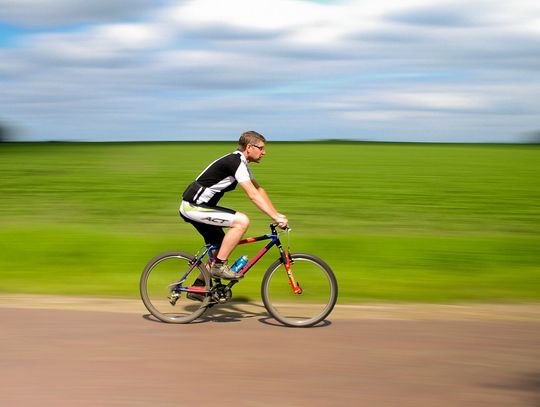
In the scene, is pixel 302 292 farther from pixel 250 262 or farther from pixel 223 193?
pixel 223 193

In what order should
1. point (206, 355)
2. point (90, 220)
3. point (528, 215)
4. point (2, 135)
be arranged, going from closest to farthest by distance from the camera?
point (206, 355)
point (90, 220)
point (528, 215)
point (2, 135)

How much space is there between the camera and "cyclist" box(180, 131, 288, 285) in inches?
325

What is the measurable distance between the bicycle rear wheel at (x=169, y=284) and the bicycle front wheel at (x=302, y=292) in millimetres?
685

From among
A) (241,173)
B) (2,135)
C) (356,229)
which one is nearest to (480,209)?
(356,229)

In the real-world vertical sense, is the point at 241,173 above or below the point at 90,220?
above

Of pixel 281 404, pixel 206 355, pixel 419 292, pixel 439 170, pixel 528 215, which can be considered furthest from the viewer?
pixel 439 170

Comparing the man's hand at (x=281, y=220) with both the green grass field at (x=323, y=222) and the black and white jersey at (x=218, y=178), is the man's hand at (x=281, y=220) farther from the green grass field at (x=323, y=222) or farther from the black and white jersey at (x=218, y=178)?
the green grass field at (x=323, y=222)

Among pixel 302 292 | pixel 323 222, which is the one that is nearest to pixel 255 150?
pixel 302 292

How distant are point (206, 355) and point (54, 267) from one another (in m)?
6.32

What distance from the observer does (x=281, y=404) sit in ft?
17.8

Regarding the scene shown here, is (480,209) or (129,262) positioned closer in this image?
(129,262)

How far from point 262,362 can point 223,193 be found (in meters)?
2.35

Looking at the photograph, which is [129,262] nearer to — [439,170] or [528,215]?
[528,215]

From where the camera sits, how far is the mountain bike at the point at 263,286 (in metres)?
8.44
